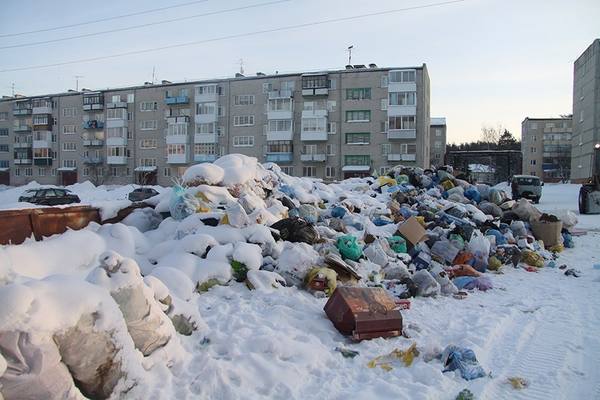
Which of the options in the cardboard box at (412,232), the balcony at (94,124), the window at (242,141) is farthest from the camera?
the balcony at (94,124)

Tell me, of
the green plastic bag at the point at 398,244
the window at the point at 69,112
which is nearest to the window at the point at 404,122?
the green plastic bag at the point at 398,244

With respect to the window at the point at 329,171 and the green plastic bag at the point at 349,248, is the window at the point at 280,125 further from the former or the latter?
the green plastic bag at the point at 349,248

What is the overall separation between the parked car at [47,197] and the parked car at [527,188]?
2229 centimetres

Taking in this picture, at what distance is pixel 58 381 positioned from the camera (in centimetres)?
270

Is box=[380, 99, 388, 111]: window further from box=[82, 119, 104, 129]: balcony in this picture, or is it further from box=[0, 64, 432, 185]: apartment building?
box=[82, 119, 104, 129]: balcony

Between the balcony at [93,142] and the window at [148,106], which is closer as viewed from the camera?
the window at [148,106]

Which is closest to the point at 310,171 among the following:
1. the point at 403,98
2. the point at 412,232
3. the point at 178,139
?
the point at 403,98

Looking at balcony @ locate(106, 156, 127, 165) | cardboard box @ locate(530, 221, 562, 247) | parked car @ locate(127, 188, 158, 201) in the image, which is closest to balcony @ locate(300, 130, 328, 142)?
balcony @ locate(106, 156, 127, 165)

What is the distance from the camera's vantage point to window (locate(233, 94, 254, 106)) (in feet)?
154

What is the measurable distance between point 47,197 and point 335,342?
21870 mm

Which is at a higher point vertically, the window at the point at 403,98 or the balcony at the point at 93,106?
the balcony at the point at 93,106

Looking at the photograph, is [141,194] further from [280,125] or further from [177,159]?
[177,159]

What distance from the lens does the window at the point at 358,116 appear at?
43.9 m

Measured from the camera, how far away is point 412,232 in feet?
28.6
